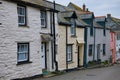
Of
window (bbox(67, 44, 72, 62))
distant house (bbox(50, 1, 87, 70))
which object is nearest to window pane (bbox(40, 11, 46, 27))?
distant house (bbox(50, 1, 87, 70))

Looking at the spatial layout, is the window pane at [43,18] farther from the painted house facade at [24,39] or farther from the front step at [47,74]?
the front step at [47,74]

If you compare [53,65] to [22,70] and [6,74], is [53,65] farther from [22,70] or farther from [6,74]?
[6,74]

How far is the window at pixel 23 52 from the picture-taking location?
1792cm

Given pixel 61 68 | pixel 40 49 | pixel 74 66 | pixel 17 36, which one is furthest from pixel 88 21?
pixel 17 36

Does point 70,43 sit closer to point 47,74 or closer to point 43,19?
point 43,19

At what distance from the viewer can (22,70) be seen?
1777cm

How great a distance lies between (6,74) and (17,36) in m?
2.66

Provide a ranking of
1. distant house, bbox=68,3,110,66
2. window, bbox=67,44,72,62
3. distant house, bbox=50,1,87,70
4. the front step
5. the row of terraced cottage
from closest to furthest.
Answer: the row of terraced cottage < the front step < distant house, bbox=50,1,87,70 < window, bbox=67,44,72,62 < distant house, bbox=68,3,110,66

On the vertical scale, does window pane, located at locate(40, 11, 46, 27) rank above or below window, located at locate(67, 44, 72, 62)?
above

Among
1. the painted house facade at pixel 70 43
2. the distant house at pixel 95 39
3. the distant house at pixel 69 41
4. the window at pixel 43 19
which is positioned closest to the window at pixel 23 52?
the window at pixel 43 19

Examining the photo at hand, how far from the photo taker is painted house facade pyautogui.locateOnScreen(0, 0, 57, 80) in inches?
643

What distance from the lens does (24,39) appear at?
18.2 meters

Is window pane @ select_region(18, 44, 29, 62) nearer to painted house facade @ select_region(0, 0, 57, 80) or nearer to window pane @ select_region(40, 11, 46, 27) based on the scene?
painted house facade @ select_region(0, 0, 57, 80)

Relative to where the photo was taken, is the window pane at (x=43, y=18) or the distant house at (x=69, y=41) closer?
the window pane at (x=43, y=18)
